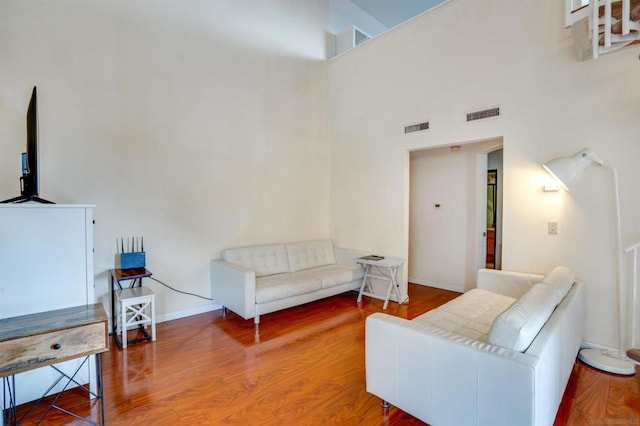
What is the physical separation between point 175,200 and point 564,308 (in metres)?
3.92

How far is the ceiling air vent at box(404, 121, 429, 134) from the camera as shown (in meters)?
4.14

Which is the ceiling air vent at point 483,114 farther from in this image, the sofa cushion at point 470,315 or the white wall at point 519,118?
the sofa cushion at point 470,315

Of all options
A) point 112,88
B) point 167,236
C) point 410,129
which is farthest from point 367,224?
point 112,88

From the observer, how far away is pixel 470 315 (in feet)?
8.59

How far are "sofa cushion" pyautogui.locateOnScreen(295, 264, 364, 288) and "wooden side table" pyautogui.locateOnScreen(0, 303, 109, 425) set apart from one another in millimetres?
2572

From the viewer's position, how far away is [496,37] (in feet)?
11.3

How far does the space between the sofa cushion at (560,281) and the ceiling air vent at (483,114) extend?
1.79 m

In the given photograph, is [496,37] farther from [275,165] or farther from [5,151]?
[5,151]

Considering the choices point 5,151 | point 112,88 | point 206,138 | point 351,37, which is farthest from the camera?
point 351,37

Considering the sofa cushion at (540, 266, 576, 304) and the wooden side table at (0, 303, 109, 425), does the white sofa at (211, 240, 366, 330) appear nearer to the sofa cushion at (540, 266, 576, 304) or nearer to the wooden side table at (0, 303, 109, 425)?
the wooden side table at (0, 303, 109, 425)

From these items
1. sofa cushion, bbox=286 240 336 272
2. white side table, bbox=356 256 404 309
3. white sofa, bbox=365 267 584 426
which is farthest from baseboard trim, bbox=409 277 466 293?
white sofa, bbox=365 267 584 426

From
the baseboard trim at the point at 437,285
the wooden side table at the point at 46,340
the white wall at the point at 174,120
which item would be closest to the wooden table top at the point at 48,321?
the wooden side table at the point at 46,340

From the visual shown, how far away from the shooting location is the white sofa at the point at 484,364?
4.76 feet

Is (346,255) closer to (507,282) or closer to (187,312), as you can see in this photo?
(507,282)
